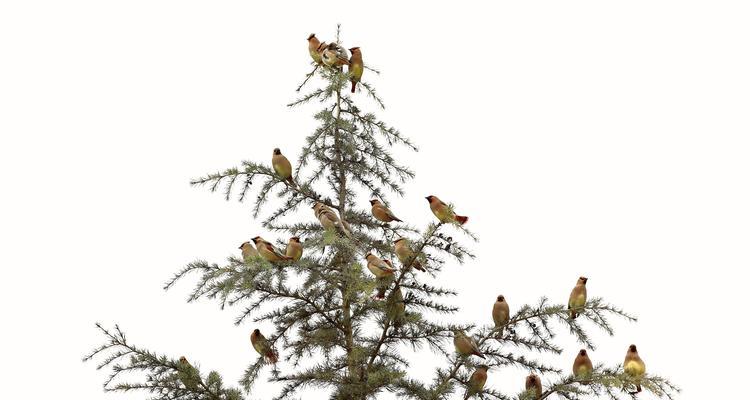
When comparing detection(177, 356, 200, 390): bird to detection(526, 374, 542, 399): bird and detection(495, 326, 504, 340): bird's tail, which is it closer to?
detection(495, 326, 504, 340): bird's tail

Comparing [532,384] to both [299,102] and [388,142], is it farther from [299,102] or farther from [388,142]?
[299,102]

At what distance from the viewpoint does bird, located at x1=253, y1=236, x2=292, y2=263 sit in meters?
7.73

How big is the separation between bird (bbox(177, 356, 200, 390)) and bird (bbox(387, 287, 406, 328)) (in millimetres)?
1204

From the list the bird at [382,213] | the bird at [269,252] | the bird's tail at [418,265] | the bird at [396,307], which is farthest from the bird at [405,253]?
the bird at [269,252]

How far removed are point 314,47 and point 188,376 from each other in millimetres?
2400

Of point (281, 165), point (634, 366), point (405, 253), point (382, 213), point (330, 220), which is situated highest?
point (281, 165)

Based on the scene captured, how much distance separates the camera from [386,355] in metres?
8.28

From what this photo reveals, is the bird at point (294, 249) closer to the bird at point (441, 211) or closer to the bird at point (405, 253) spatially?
the bird at point (405, 253)

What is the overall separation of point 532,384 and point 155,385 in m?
2.23

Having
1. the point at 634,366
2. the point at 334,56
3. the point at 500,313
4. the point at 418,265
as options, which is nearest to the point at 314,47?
the point at 334,56

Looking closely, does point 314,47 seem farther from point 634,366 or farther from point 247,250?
point 634,366

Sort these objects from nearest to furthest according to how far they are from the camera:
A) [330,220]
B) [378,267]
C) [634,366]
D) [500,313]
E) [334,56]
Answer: [634,366], [378,267], [500,313], [330,220], [334,56]

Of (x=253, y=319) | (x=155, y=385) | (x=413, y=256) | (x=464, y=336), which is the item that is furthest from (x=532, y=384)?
(x=155, y=385)

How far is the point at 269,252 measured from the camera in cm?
773
